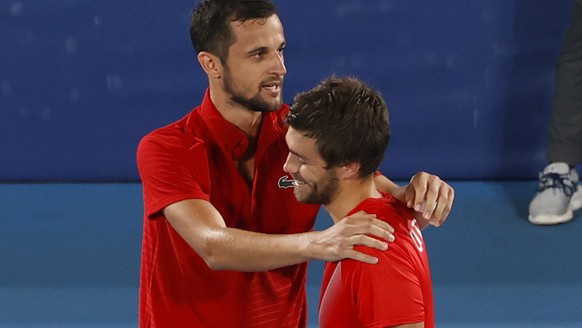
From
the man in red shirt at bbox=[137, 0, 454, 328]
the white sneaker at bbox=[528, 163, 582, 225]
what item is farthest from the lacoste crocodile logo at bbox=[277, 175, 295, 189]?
the white sneaker at bbox=[528, 163, 582, 225]

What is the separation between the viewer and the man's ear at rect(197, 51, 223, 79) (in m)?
2.40

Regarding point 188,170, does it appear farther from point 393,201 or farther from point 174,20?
point 174,20

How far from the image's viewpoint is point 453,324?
3580mm

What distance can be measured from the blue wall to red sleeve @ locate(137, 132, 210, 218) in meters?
2.65

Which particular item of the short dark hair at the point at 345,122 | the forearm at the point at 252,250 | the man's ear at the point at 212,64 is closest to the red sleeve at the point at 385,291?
the forearm at the point at 252,250

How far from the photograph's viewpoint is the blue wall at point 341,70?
484 cm

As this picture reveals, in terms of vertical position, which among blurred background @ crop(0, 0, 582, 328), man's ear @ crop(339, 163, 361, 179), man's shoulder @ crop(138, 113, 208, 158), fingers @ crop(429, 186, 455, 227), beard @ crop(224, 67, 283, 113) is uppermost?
blurred background @ crop(0, 0, 582, 328)

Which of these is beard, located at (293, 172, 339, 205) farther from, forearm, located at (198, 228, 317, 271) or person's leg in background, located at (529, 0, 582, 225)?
person's leg in background, located at (529, 0, 582, 225)

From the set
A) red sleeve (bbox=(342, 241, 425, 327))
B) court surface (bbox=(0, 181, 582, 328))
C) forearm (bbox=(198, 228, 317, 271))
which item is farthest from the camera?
court surface (bbox=(0, 181, 582, 328))

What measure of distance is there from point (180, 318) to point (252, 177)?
0.34 meters

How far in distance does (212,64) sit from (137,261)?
188cm

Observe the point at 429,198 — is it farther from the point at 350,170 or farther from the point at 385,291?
the point at 385,291

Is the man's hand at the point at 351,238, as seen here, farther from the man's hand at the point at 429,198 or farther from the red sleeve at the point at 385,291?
the man's hand at the point at 429,198

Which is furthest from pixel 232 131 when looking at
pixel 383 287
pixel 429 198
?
pixel 383 287
